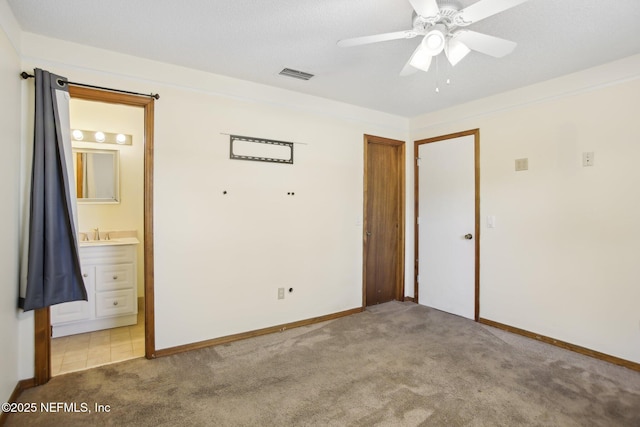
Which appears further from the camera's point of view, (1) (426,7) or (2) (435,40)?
(2) (435,40)

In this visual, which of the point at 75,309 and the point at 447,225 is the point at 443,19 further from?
the point at 75,309

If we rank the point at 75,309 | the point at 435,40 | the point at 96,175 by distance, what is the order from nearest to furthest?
1. the point at 435,40
2. the point at 75,309
3. the point at 96,175

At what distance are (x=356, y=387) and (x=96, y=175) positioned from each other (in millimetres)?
3657

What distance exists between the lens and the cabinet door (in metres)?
3.15

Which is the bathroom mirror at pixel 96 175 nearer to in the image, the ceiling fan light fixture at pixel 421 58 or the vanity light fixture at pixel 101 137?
the vanity light fixture at pixel 101 137

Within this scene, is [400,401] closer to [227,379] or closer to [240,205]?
[227,379]

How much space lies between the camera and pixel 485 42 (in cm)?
180

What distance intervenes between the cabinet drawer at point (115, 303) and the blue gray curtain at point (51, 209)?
1.14m

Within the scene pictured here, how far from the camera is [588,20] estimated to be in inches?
80.6

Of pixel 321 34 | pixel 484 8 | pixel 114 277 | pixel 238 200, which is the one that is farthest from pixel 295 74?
pixel 114 277

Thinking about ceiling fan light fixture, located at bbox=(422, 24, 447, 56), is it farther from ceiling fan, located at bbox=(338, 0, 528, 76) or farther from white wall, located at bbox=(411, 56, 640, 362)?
white wall, located at bbox=(411, 56, 640, 362)

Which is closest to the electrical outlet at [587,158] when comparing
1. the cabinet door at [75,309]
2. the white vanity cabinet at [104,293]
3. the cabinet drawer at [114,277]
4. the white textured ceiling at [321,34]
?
the white textured ceiling at [321,34]

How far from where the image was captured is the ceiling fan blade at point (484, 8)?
57.2 inches

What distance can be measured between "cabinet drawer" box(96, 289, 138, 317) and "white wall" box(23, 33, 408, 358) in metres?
1.05
